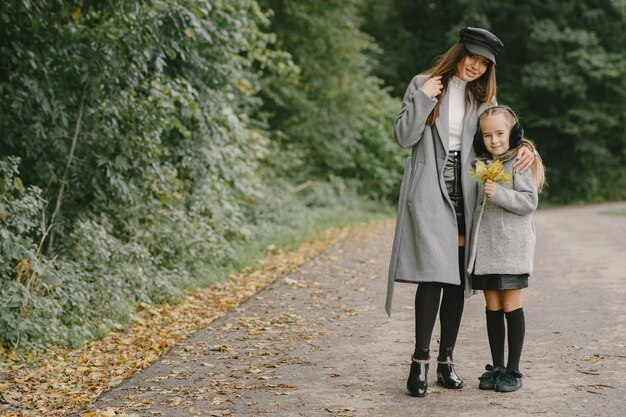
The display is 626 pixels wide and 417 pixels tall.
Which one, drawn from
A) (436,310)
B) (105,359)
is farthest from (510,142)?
(105,359)

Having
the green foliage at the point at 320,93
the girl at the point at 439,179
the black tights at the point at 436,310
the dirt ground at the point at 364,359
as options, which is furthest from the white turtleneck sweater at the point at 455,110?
the green foliage at the point at 320,93

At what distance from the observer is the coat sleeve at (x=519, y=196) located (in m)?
4.27

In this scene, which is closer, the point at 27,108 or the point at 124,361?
the point at 124,361

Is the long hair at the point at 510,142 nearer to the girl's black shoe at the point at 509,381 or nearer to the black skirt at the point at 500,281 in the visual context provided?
the black skirt at the point at 500,281

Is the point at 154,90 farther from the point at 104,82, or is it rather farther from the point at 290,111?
the point at 290,111

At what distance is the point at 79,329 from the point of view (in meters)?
6.24

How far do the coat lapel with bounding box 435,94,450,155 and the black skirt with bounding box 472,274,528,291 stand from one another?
2.42 ft

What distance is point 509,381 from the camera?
4352 millimetres

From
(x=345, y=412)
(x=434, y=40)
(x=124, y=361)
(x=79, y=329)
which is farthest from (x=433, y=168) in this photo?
(x=434, y=40)

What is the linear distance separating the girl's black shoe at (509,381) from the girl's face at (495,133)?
3.94ft

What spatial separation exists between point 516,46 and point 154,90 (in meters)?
25.8

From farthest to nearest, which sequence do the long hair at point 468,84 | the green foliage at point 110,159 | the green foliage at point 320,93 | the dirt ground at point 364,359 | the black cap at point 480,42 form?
the green foliage at point 320,93
the green foliage at point 110,159
the long hair at point 468,84
the black cap at point 480,42
the dirt ground at point 364,359

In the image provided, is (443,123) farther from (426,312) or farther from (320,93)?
(320,93)

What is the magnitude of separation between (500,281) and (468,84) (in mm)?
1110
